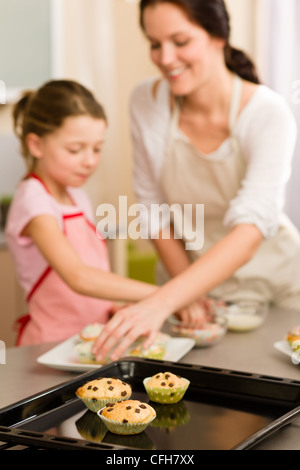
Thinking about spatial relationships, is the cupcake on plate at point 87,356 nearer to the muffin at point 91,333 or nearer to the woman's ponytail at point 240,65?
the muffin at point 91,333

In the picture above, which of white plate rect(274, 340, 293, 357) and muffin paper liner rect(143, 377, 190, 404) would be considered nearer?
muffin paper liner rect(143, 377, 190, 404)

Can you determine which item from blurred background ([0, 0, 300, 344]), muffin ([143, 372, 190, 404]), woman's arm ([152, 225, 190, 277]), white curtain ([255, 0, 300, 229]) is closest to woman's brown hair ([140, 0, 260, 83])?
woman's arm ([152, 225, 190, 277])

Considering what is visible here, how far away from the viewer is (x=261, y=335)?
1.47m

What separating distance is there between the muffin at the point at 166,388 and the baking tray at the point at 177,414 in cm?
1

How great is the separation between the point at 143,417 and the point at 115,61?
3274mm

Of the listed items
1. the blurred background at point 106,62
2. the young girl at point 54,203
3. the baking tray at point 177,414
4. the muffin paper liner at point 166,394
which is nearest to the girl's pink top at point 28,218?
the young girl at point 54,203

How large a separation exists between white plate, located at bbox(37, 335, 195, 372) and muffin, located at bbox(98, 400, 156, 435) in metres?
0.29

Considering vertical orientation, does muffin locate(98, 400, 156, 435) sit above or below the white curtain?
below

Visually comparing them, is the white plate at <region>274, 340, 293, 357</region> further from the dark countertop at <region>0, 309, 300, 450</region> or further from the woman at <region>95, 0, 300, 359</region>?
the woman at <region>95, 0, 300, 359</region>

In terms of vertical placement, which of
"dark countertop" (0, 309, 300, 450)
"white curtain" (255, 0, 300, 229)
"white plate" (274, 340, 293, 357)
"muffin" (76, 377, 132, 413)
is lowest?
"dark countertop" (0, 309, 300, 450)

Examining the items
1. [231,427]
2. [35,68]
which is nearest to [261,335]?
[231,427]

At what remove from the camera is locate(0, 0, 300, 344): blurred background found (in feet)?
10.5
